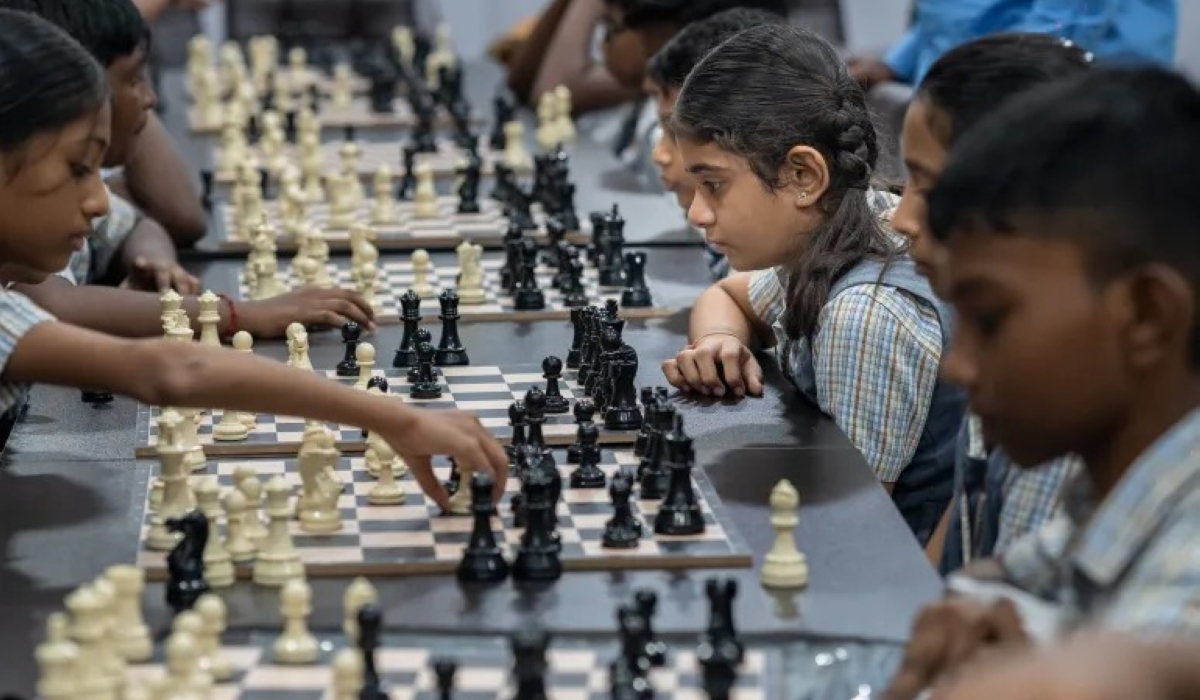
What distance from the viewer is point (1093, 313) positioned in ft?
6.13

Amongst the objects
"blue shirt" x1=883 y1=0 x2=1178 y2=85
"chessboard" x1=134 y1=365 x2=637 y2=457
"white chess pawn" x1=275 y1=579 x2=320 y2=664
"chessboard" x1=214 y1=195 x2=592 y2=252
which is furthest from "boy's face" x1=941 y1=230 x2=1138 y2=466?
"blue shirt" x1=883 y1=0 x2=1178 y2=85

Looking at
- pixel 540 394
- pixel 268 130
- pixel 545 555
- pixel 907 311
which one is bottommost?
pixel 545 555

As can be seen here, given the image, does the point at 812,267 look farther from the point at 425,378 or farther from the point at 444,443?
the point at 444,443

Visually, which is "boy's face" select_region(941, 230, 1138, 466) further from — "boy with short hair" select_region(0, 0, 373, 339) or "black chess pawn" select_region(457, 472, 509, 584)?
"boy with short hair" select_region(0, 0, 373, 339)

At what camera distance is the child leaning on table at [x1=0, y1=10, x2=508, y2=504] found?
2.58 meters

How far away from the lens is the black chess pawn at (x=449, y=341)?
3482mm

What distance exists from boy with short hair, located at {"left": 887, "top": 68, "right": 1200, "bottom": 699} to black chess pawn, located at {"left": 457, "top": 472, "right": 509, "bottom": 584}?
63 cm

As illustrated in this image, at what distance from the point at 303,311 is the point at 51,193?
897 millimetres

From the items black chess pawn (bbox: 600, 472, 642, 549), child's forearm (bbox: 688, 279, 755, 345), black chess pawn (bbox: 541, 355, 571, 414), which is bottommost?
black chess pawn (bbox: 600, 472, 642, 549)

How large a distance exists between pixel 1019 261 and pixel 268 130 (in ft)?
13.0

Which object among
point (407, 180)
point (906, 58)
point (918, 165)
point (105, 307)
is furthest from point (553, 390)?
point (906, 58)

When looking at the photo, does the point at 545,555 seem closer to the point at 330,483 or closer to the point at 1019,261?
the point at 330,483

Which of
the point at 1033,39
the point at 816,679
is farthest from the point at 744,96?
the point at 816,679

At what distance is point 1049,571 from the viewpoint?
204 centimetres
